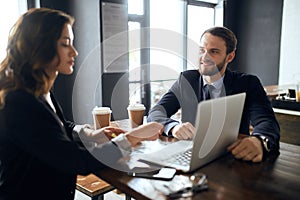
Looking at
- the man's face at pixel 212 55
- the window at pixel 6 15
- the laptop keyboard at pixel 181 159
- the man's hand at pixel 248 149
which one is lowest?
the laptop keyboard at pixel 181 159

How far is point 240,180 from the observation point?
90 centimetres

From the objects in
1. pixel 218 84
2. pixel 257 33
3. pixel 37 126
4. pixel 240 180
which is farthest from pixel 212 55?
pixel 257 33

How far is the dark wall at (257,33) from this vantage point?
5484mm

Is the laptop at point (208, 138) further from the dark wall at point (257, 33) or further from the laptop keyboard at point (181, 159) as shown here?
the dark wall at point (257, 33)

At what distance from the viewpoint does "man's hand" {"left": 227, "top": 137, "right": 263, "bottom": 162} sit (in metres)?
1.07

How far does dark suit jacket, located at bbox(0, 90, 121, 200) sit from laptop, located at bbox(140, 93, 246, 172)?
0.20 m

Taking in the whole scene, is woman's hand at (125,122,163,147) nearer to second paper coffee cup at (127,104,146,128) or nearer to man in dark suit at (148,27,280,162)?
man in dark suit at (148,27,280,162)

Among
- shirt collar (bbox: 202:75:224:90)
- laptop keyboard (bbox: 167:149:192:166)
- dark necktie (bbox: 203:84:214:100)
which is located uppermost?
shirt collar (bbox: 202:75:224:90)

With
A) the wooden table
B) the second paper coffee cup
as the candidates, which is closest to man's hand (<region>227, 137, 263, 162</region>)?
the wooden table

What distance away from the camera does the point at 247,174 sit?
94 centimetres

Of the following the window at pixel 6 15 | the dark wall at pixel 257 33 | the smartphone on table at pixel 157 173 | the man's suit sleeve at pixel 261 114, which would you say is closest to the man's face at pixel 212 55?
the man's suit sleeve at pixel 261 114

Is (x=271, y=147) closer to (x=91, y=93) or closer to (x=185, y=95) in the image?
(x=185, y=95)

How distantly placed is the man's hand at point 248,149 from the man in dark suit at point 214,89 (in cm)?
19

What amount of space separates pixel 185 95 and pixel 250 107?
1.38ft
